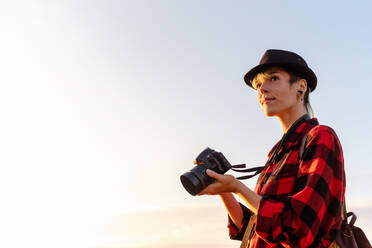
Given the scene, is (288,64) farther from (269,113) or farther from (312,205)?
(312,205)

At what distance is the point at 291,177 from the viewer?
401cm

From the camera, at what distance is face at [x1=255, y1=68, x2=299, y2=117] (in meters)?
4.52

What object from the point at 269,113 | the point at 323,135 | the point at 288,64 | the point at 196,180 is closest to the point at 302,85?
the point at 288,64

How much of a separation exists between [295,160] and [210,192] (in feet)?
2.86

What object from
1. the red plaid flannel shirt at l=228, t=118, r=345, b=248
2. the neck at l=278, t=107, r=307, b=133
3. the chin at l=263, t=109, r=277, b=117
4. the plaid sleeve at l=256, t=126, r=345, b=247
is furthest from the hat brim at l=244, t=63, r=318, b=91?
the plaid sleeve at l=256, t=126, r=345, b=247

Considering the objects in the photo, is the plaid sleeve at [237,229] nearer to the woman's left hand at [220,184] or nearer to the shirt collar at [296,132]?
the shirt collar at [296,132]

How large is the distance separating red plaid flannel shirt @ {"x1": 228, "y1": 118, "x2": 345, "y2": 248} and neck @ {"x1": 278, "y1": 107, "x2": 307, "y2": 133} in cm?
44

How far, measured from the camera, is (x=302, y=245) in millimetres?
3494

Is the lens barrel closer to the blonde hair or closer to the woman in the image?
the woman

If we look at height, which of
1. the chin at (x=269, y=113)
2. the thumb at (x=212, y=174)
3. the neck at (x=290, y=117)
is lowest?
the thumb at (x=212, y=174)

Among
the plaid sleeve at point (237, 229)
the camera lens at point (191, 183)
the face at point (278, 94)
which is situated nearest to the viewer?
the camera lens at point (191, 183)

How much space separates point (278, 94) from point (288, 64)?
37 centimetres

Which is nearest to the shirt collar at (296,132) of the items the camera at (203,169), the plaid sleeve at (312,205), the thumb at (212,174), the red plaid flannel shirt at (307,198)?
the red plaid flannel shirt at (307,198)

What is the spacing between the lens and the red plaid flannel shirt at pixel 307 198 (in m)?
3.55
